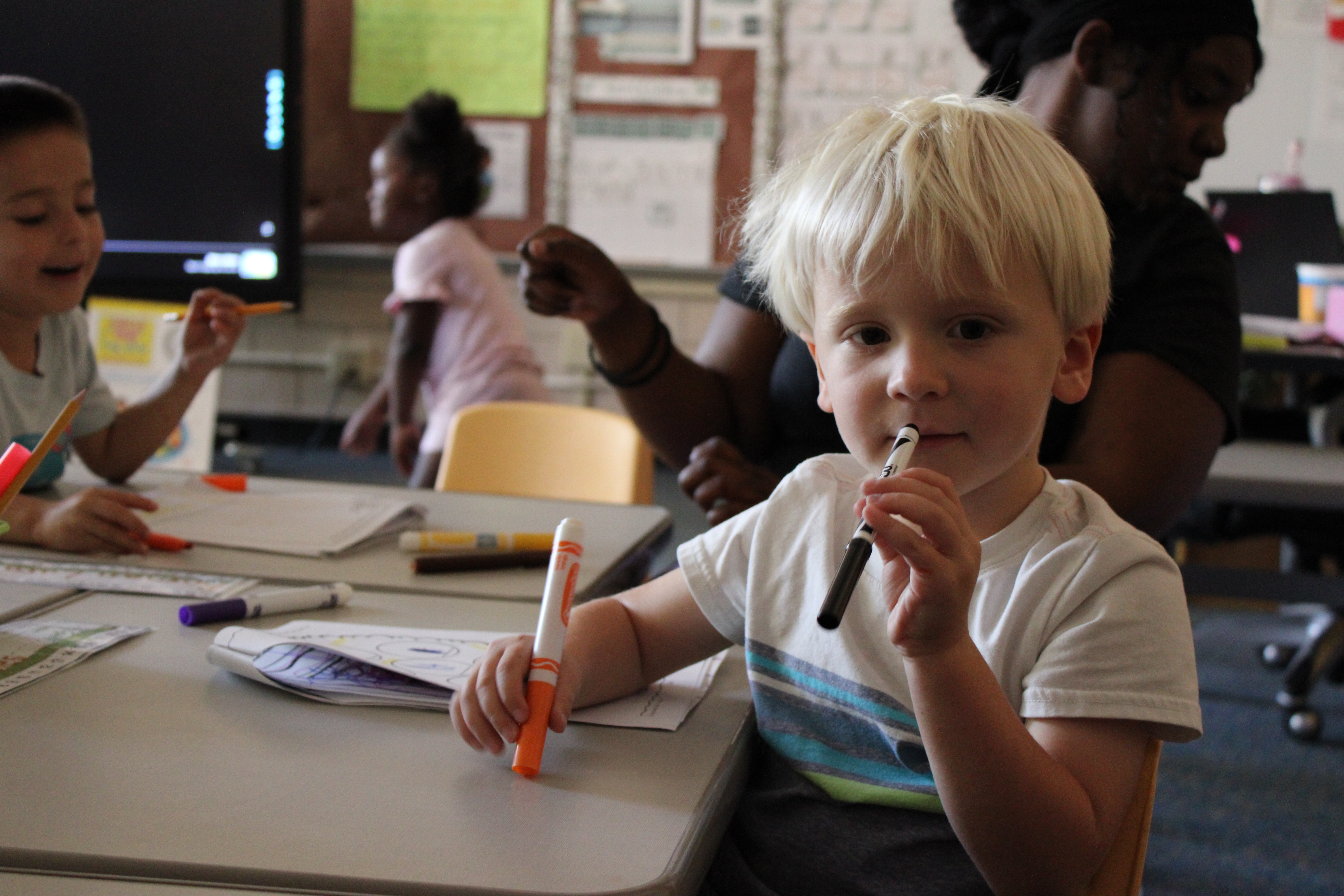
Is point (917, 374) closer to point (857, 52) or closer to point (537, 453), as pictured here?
point (537, 453)

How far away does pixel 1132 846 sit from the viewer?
684mm

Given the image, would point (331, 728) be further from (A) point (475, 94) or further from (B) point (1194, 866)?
(A) point (475, 94)

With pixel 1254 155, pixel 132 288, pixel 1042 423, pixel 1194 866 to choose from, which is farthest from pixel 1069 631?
pixel 1254 155

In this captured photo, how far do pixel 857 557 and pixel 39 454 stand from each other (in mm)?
519

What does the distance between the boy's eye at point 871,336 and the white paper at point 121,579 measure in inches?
22.9

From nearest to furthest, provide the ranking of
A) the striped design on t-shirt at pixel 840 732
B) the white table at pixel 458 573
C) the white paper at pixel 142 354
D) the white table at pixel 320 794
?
1. the white table at pixel 320 794
2. the striped design on t-shirt at pixel 840 732
3. the white table at pixel 458 573
4. the white paper at pixel 142 354

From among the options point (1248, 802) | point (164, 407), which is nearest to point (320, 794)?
point (164, 407)

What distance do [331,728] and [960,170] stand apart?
52cm

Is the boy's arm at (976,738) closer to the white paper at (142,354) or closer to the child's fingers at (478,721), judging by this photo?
the child's fingers at (478,721)

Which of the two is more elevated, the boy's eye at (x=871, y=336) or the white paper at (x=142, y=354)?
the boy's eye at (x=871, y=336)

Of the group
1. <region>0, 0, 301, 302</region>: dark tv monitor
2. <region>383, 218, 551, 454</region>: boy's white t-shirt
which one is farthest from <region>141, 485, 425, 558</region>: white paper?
<region>0, 0, 301, 302</region>: dark tv monitor

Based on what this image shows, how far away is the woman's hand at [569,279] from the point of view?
1221 millimetres

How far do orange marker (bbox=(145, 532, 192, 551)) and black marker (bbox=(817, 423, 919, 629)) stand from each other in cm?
73

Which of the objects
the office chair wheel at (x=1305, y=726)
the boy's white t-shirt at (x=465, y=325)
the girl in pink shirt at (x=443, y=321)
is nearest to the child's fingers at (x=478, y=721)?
the girl in pink shirt at (x=443, y=321)
